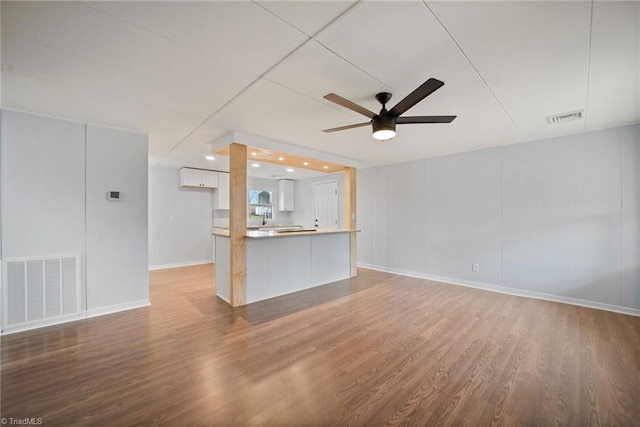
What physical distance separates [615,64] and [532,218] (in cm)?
252

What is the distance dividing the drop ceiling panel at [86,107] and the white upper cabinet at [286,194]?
4.40 metres

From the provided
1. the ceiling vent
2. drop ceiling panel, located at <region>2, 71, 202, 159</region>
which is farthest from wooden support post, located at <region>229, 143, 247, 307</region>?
the ceiling vent

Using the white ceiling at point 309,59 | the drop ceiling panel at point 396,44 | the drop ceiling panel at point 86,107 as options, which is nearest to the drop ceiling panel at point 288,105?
the white ceiling at point 309,59

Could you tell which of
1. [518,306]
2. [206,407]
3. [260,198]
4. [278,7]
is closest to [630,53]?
[278,7]

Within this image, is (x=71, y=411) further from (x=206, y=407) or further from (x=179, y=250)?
(x=179, y=250)

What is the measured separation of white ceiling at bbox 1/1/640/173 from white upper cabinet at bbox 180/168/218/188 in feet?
9.72

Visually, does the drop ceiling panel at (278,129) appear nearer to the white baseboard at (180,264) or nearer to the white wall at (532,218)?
the white wall at (532,218)

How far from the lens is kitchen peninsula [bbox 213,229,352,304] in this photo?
3.76 metres

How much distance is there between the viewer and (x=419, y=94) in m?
1.91

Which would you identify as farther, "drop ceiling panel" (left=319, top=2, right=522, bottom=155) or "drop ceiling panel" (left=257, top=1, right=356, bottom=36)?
"drop ceiling panel" (left=319, top=2, right=522, bottom=155)

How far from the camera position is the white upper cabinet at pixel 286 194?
7.91m

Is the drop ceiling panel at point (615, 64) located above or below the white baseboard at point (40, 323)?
above

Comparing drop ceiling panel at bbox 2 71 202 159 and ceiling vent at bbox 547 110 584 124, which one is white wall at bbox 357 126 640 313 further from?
drop ceiling panel at bbox 2 71 202 159

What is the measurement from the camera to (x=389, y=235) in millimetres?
5766
